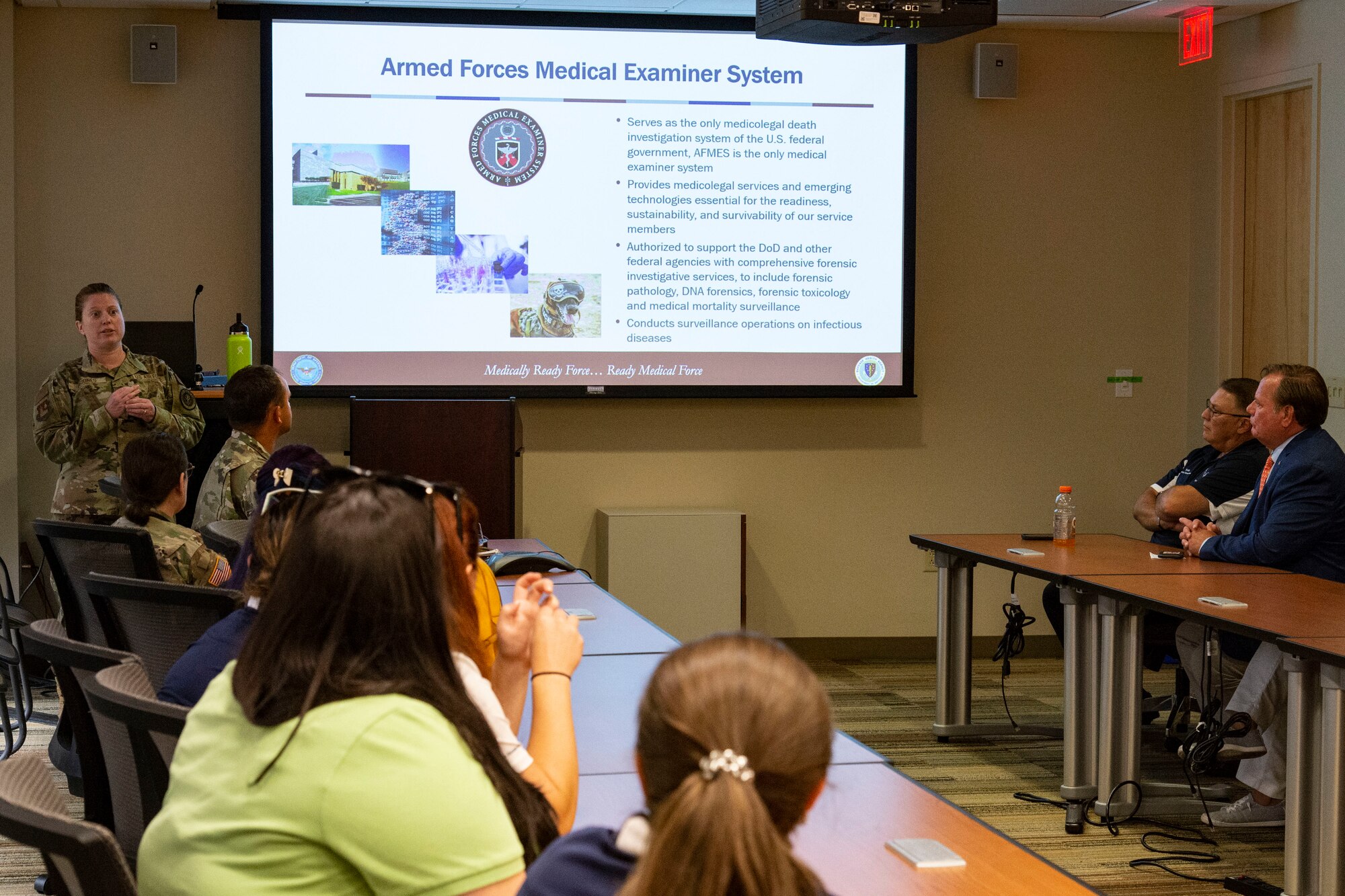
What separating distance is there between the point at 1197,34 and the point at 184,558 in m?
5.00

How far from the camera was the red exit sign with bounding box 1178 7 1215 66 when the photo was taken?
6.03 metres

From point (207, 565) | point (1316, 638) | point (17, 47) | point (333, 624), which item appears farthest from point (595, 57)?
point (333, 624)

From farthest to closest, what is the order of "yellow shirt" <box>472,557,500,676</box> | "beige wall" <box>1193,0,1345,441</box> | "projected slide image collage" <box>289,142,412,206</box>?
"projected slide image collage" <box>289,142,412,206</box>
"beige wall" <box>1193,0,1345,441</box>
"yellow shirt" <box>472,557,500,676</box>

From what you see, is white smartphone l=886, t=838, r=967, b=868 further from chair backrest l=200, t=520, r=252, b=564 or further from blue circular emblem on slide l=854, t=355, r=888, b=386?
blue circular emblem on slide l=854, t=355, r=888, b=386

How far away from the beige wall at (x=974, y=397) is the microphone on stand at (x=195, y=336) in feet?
0.29

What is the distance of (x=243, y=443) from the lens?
390 centimetres

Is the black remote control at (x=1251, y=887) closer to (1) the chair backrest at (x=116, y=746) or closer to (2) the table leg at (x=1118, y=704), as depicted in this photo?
(2) the table leg at (x=1118, y=704)

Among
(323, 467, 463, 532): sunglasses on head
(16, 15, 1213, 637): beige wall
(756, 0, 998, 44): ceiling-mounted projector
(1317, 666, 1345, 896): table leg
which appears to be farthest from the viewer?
(16, 15, 1213, 637): beige wall

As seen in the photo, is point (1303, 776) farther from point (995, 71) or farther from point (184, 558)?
point (995, 71)

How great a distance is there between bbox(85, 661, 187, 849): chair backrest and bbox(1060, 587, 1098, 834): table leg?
3.05m

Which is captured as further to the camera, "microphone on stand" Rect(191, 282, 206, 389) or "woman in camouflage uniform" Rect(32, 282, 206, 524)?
"microphone on stand" Rect(191, 282, 206, 389)

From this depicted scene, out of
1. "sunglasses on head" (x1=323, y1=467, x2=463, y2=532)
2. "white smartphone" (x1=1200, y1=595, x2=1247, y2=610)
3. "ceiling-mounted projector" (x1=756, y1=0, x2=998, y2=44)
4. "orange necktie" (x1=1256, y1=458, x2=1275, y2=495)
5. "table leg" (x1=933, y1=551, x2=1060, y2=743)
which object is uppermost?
"ceiling-mounted projector" (x1=756, y1=0, x2=998, y2=44)

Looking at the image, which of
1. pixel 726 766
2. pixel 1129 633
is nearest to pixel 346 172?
pixel 1129 633

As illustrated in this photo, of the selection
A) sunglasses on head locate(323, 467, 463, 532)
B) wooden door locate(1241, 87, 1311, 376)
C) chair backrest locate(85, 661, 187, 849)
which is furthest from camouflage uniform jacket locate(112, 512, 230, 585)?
wooden door locate(1241, 87, 1311, 376)
